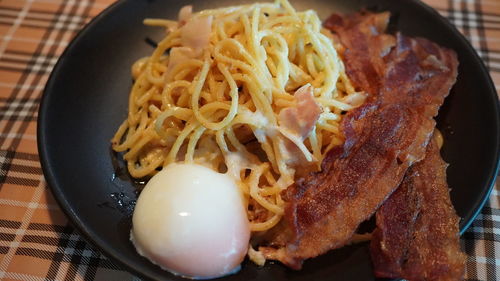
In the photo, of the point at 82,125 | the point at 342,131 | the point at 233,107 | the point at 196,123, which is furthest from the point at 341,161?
the point at 82,125

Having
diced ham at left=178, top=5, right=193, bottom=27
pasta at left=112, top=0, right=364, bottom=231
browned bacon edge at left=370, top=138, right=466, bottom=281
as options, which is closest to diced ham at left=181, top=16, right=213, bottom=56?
pasta at left=112, top=0, right=364, bottom=231

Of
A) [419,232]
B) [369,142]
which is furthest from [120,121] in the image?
[419,232]

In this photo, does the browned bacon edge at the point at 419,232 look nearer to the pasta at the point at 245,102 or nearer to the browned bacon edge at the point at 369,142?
the browned bacon edge at the point at 369,142

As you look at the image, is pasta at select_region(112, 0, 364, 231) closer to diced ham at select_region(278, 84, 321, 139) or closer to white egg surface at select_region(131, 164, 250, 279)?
diced ham at select_region(278, 84, 321, 139)

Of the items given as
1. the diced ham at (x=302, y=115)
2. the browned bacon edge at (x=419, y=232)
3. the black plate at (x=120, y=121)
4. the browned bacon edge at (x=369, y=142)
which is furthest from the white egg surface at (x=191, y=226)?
the browned bacon edge at (x=419, y=232)

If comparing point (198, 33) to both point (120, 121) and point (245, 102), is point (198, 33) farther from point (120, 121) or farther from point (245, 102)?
point (120, 121)

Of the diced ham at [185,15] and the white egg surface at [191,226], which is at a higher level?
the diced ham at [185,15]
